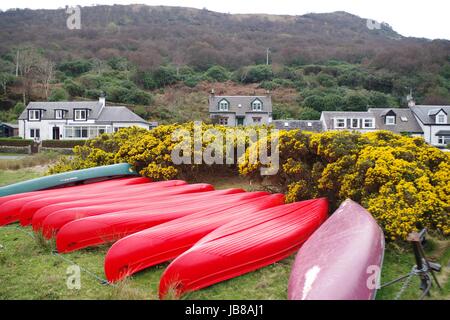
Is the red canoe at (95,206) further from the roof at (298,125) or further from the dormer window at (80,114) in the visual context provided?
the dormer window at (80,114)

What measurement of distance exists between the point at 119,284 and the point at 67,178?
7.94m

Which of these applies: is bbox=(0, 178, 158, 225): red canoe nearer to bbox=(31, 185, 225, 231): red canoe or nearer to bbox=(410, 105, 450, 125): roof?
bbox=(31, 185, 225, 231): red canoe

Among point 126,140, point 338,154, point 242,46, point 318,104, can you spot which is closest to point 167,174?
point 126,140

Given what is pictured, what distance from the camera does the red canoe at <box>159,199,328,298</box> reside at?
5.29 m

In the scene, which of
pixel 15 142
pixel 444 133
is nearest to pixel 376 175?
pixel 15 142

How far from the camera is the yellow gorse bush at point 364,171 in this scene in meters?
7.34

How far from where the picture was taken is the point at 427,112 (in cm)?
4203

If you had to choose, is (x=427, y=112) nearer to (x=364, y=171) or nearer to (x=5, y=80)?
(x=364, y=171)

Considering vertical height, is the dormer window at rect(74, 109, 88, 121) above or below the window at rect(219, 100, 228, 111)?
below

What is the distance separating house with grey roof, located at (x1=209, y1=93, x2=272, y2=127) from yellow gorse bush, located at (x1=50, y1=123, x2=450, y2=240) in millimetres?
34050

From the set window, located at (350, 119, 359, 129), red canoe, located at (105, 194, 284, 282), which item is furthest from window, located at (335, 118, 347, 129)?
red canoe, located at (105, 194, 284, 282)

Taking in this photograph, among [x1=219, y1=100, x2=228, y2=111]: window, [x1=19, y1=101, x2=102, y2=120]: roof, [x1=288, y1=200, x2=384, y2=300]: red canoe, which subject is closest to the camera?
[x1=288, y1=200, x2=384, y2=300]: red canoe

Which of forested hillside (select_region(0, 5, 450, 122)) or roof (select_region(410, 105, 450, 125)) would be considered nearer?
roof (select_region(410, 105, 450, 125))
